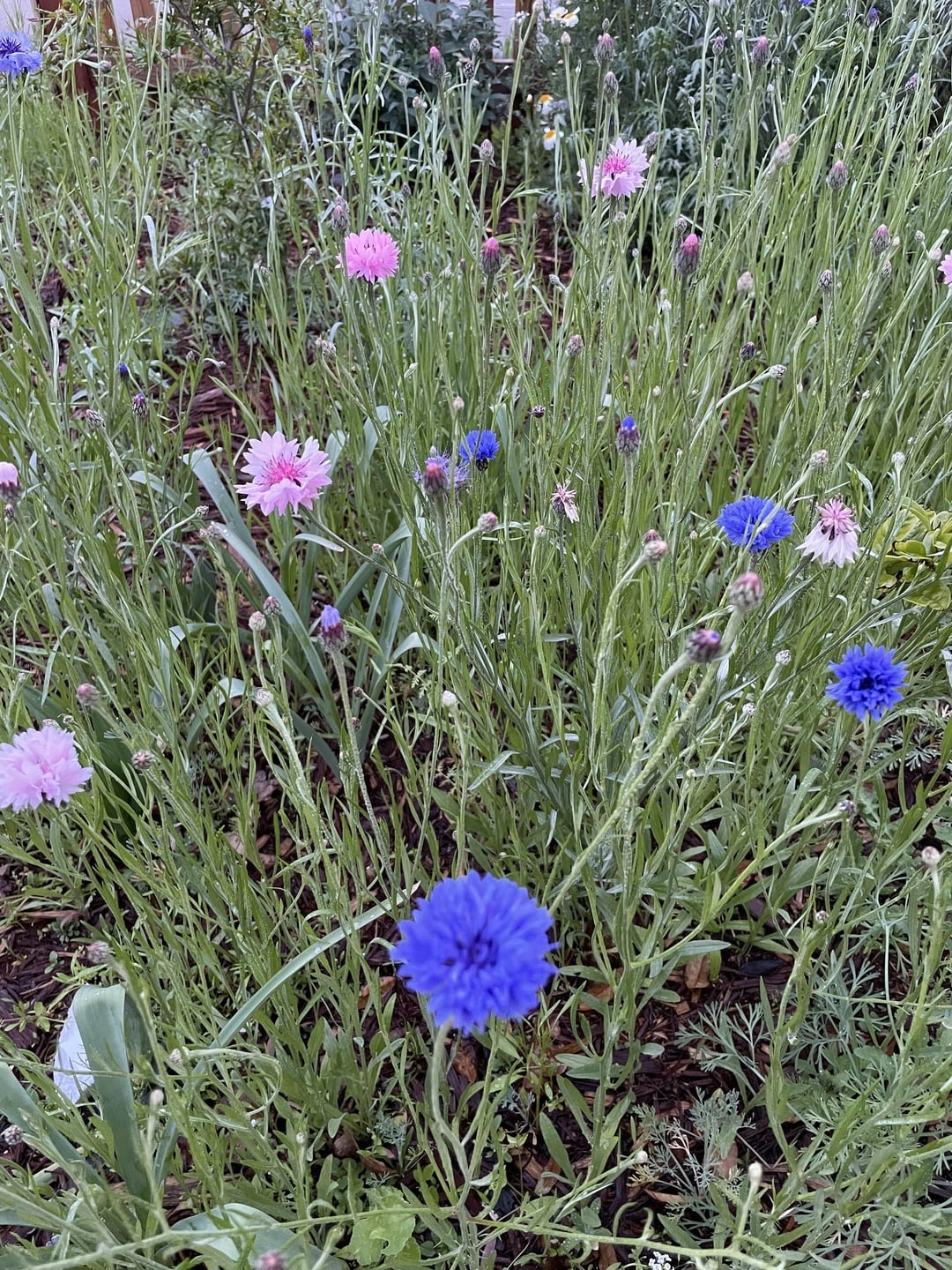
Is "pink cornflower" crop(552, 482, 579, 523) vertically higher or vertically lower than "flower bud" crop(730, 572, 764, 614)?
lower

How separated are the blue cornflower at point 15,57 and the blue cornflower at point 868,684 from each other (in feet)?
5.48

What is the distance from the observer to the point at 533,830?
3.95ft

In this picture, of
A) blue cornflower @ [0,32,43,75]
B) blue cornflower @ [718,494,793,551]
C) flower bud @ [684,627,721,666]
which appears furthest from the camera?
blue cornflower @ [0,32,43,75]

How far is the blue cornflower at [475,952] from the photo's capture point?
0.52m

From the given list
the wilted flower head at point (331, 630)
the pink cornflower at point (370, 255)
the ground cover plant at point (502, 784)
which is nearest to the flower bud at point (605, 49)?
the ground cover plant at point (502, 784)

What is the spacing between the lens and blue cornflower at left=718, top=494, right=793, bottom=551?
925 mm

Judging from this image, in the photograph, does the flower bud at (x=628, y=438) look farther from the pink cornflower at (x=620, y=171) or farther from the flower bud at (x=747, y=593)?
the pink cornflower at (x=620, y=171)

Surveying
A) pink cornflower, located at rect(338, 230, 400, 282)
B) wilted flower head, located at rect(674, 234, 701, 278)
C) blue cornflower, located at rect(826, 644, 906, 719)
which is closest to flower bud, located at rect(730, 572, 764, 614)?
blue cornflower, located at rect(826, 644, 906, 719)

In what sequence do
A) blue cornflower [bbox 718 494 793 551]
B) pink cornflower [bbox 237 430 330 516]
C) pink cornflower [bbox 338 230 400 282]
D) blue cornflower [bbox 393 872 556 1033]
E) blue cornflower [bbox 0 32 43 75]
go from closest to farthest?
blue cornflower [bbox 393 872 556 1033]
blue cornflower [bbox 718 494 793 551]
pink cornflower [bbox 237 430 330 516]
pink cornflower [bbox 338 230 400 282]
blue cornflower [bbox 0 32 43 75]

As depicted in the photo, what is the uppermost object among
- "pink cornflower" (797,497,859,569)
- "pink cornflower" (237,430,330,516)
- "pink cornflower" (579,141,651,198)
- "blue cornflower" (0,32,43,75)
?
"blue cornflower" (0,32,43,75)

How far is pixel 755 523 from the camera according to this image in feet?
3.09

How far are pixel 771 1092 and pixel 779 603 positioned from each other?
0.49m

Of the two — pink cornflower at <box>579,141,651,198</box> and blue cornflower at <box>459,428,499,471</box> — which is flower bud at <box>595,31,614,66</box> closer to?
pink cornflower at <box>579,141,651,198</box>

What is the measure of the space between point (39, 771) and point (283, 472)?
437 millimetres
